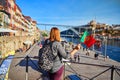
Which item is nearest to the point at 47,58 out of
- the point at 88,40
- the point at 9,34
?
the point at 88,40

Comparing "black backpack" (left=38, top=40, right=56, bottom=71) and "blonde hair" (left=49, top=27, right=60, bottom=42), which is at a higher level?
"blonde hair" (left=49, top=27, right=60, bottom=42)

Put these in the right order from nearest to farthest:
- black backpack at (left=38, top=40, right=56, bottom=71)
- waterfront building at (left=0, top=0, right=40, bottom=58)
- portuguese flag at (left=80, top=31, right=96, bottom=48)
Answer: black backpack at (left=38, top=40, right=56, bottom=71) → portuguese flag at (left=80, top=31, right=96, bottom=48) → waterfront building at (left=0, top=0, right=40, bottom=58)

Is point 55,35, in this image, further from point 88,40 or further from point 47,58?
point 88,40

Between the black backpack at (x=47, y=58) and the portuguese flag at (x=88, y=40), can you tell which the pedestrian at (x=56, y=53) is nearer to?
the black backpack at (x=47, y=58)

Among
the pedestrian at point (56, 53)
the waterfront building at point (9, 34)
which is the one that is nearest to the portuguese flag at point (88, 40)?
the waterfront building at point (9, 34)

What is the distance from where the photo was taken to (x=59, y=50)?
4523 millimetres

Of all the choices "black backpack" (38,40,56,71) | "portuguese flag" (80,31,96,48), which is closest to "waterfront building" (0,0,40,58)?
"portuguese flag" (80,31,96,48)

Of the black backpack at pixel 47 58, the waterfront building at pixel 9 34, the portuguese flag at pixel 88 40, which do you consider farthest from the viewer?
the waterfront building at pixel 9 34

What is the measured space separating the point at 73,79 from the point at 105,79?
8557 millimetres

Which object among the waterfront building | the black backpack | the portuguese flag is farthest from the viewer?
the waterfront building

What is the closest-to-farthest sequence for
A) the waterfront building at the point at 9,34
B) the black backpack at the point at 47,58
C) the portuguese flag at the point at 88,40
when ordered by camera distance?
the black backpack at the point at 47,58 → the portuguese flag at the point at 88,40 → the waterfront building at the point at 9,34

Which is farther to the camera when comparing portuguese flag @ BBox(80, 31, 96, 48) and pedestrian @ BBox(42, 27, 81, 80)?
portuguese flag @ BBox(80, 31, 96, 48)

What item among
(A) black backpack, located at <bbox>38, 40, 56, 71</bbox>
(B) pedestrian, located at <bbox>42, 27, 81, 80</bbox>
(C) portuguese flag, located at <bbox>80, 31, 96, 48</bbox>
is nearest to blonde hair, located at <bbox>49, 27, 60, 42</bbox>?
(B) pedestrian, located at <bbox>42, 27, 81, 80</bbox>

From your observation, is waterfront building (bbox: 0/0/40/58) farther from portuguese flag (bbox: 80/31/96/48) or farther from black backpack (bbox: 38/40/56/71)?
black backpack (bbox: 38/40/56/71)
